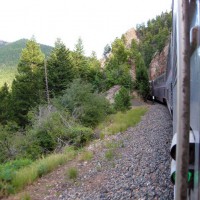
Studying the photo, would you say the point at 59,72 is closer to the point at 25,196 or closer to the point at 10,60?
the point at 25,196

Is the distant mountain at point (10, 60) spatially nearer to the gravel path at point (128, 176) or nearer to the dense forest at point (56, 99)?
the dense forest at point (56, 99)

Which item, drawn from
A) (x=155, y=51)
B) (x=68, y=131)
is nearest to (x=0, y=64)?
(x=155, y=51)

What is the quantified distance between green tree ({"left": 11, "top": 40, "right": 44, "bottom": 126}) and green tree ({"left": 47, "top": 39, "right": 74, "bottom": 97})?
55.3 inches

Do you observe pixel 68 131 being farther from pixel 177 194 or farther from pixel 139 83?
pixel 139 83

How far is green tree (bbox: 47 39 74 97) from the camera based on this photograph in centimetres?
4091

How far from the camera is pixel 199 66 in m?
1.57

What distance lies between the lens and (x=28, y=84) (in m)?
37.2

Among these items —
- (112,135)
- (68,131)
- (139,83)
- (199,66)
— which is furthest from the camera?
(139,83)

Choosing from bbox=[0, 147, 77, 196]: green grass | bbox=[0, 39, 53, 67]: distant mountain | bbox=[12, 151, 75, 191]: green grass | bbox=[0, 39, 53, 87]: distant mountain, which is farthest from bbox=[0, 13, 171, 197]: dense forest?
bbox=[0, 39, 53, 67]: distant mountain

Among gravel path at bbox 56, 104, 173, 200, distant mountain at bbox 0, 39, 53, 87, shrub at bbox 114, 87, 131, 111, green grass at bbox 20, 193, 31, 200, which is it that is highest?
distant mountain at bbox 0, 39, 53, 87

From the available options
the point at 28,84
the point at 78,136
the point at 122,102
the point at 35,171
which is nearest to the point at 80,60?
the point at 28,84

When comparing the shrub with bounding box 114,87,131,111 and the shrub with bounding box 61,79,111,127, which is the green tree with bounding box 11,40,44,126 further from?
the shrub with bounding box 61,79,111,127

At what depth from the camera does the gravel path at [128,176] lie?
610 centimetres

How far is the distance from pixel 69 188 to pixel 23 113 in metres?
30.6
